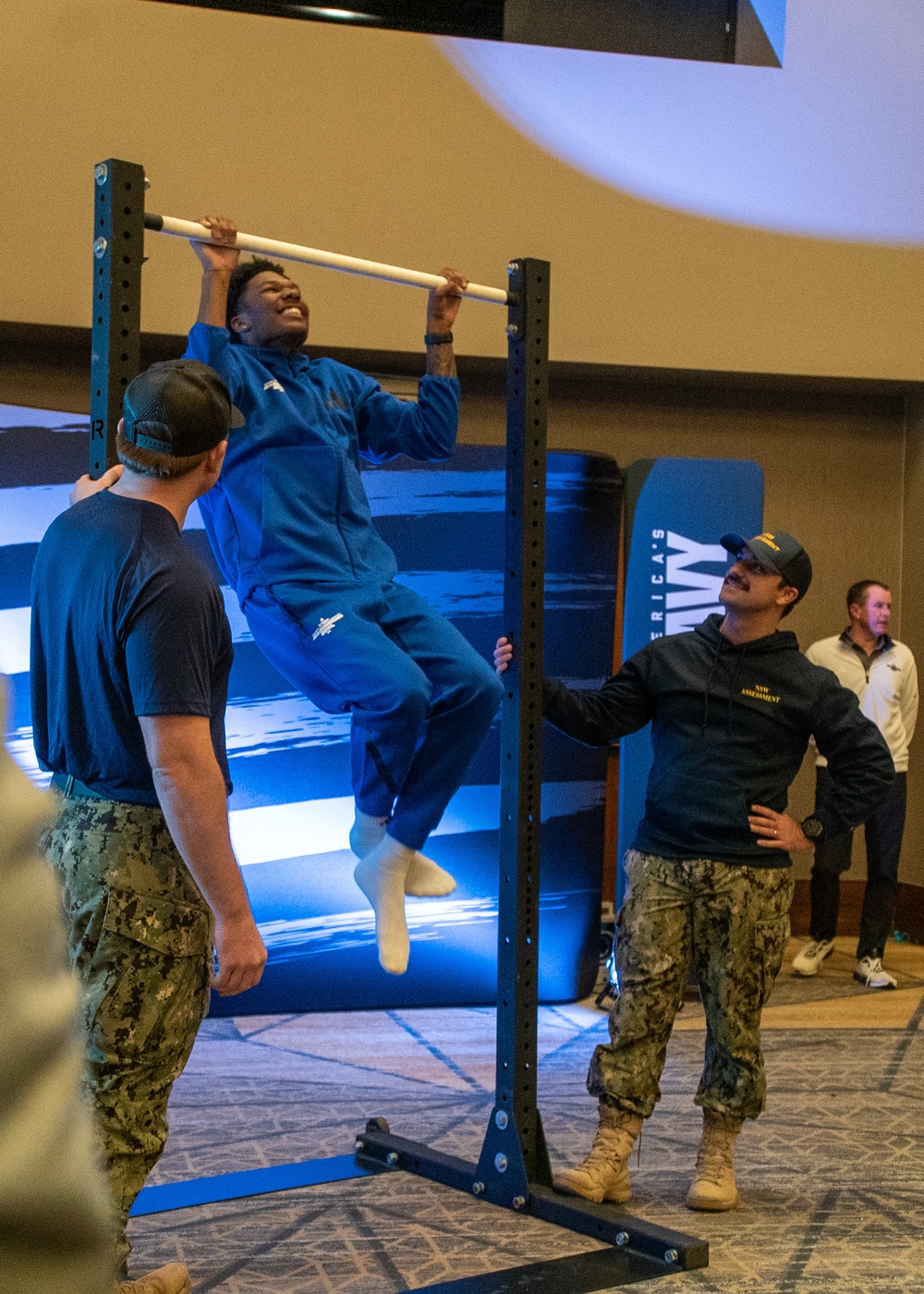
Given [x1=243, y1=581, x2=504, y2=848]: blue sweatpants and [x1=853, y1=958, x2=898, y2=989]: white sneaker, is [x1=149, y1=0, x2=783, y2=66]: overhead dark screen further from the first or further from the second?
[x1=853, y1=958, x2=898, y2=989]: white sneaker

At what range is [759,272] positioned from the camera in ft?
20.3

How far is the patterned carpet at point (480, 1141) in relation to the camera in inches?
122

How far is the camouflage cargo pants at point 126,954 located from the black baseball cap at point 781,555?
1.90m

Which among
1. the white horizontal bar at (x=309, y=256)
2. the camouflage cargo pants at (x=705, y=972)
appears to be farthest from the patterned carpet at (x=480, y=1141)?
the white horizontal bar at (x=309, y=256)

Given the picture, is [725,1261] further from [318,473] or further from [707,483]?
[707,483]

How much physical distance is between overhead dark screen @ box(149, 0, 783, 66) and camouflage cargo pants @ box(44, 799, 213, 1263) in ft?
14.6

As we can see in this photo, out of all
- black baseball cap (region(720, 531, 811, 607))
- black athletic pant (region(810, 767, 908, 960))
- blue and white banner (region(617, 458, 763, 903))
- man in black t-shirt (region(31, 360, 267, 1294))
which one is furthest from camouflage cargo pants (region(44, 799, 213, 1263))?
black athletic pant (region(810, 767, 908, 960))

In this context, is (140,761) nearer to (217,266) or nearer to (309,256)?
(217,266)

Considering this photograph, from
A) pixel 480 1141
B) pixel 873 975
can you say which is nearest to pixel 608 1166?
pixel 480 1141

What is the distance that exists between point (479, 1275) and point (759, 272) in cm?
463

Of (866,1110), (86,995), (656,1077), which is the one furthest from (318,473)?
(866,1110)

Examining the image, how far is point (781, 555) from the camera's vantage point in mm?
3568

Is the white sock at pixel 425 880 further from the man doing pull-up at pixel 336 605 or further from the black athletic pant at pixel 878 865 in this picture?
the black athletic pant at pixel 878 865

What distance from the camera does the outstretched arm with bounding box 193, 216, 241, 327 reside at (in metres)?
2.72
